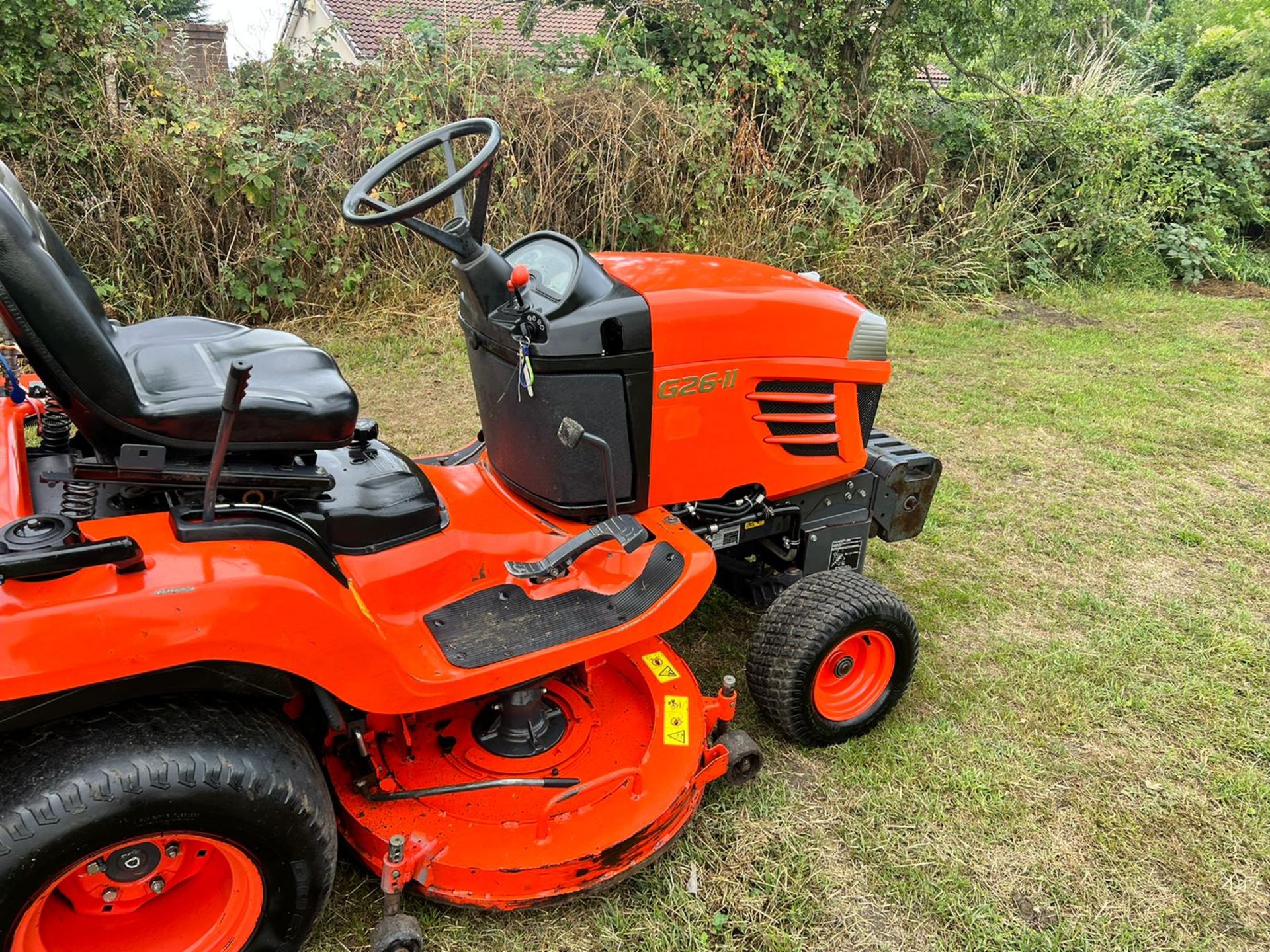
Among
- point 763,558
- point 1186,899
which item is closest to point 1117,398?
point 763,558

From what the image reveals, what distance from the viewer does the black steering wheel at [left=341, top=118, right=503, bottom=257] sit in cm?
206

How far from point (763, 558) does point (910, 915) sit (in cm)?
126

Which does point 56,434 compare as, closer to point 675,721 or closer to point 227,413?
point 227,413

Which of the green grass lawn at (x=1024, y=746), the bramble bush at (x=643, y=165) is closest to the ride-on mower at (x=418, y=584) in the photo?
the green grass lawn at (x=1024, y=746)

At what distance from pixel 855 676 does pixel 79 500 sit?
83.8 inches

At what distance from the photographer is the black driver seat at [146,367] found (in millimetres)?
1616

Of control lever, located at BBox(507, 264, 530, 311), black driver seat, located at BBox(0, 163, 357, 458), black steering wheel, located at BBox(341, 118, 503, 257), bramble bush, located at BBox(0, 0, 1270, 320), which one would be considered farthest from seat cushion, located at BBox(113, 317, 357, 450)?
bramble bush, located at BBox(0, 0, 1270, 320)

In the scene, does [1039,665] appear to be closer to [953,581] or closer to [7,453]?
[953,581]

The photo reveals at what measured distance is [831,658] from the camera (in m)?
2.62

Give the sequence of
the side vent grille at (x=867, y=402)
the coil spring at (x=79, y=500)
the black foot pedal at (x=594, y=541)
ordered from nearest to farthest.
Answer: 1. the coil spring at (x=79, y=500)
2. the black foot pedal at (x=594, y=541)
3. the side vent grille at (x=867, y=402)

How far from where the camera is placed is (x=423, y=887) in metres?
1.93

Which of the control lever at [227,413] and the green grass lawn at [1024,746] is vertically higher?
the control lever at [227,413]

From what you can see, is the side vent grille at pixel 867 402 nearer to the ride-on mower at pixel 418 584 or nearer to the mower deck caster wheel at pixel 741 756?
the ride-on mower at pixel 418 584

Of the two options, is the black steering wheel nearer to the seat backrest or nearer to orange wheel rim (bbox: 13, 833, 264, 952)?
the seat backrest
